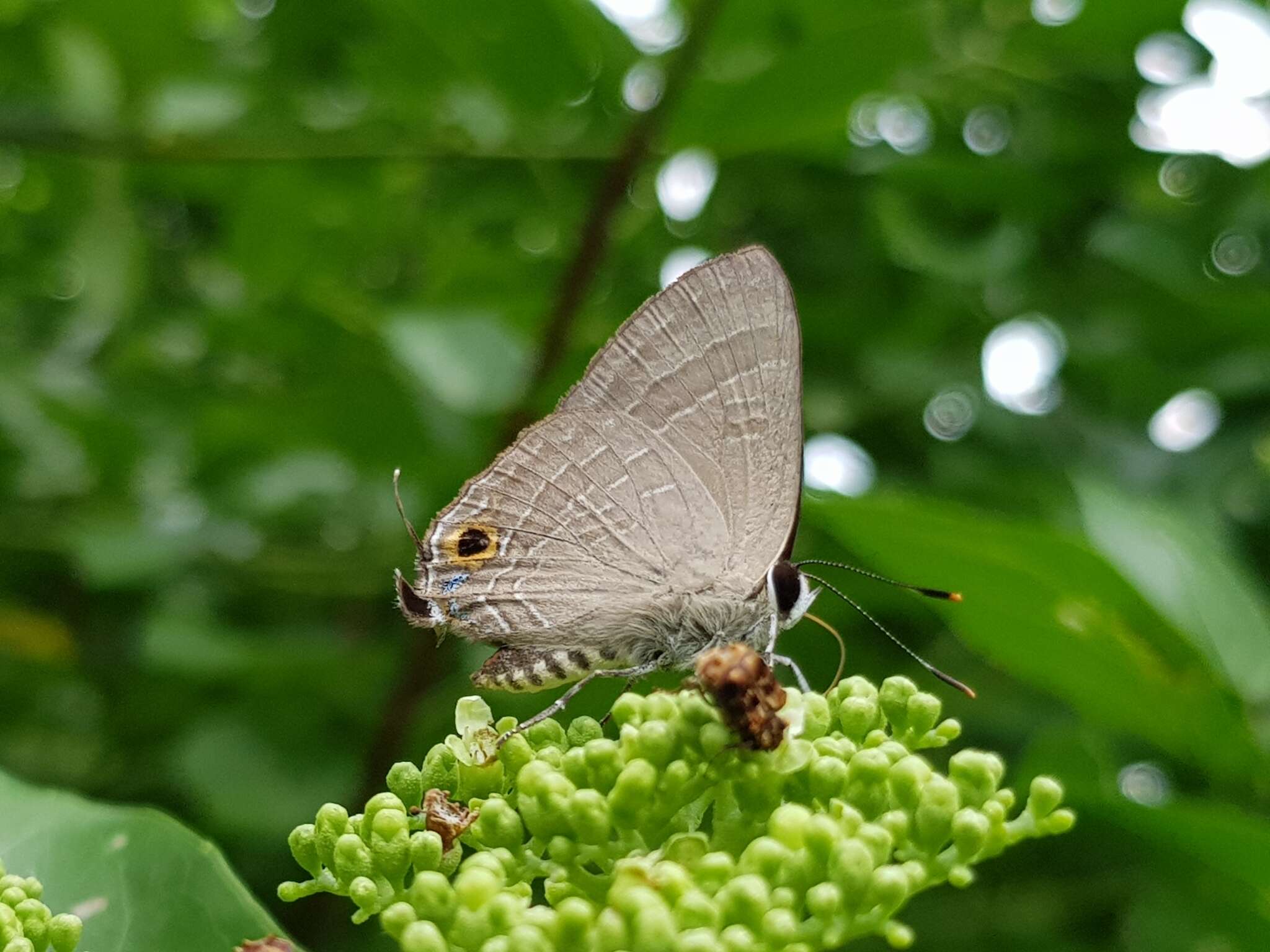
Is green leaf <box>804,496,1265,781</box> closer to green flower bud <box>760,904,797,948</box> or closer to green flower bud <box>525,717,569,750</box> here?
green flower bud <box>525,717,569,750</box>

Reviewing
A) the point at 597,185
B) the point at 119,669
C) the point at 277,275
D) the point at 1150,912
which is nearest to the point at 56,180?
the point at 277,275

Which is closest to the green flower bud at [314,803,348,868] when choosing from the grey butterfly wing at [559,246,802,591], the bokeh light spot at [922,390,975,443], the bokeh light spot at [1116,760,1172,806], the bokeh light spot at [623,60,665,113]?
the grey butterfly wing at [559,246,802,591]

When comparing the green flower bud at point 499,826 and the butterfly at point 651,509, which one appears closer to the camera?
the green flower bud at point 499,826

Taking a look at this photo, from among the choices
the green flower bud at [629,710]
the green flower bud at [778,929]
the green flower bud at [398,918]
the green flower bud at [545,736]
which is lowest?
the green flower bud at [398,918]

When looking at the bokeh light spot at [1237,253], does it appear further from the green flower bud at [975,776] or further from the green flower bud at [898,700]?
the green flower bud at [975,776]

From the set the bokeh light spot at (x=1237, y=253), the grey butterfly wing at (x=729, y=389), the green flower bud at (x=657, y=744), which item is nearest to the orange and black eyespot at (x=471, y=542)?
the grey butterfly wing at (x=729, y=389)

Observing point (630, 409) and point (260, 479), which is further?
point (260, 479)

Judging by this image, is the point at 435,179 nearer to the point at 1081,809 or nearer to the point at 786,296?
the point at 786,296
